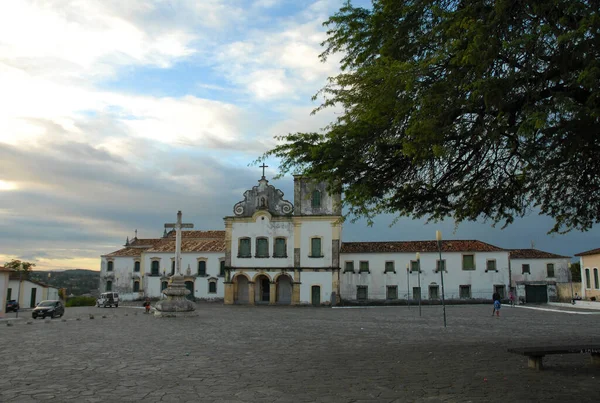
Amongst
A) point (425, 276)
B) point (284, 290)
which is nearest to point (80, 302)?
point (284, 290)

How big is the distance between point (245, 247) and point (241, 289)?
13.6 feet

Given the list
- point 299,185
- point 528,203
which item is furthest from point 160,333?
point 299,185

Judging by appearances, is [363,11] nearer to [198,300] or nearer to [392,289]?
→ [392,289]

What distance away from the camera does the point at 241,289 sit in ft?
155

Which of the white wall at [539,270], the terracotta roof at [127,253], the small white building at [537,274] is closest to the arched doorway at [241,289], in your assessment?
the terracotta roof at [127,253]

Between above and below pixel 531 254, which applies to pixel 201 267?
below

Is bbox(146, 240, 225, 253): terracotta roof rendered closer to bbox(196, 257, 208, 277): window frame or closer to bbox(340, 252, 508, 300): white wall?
bbox(196, 257, 208, 277): window frame

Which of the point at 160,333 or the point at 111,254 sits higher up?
the point at 111,254

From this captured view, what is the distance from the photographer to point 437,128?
8000 mm

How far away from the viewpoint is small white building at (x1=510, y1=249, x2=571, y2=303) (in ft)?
150

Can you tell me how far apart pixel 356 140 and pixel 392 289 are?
3789 cm

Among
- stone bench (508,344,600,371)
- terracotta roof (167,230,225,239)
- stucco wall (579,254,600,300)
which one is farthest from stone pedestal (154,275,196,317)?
terracotta roof (167,230,225,239)

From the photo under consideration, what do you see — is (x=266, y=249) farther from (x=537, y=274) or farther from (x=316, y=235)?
(x=537, y=274)

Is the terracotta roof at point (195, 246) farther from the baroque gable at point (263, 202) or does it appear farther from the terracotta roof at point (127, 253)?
the baroque gable at point (263, 202)
